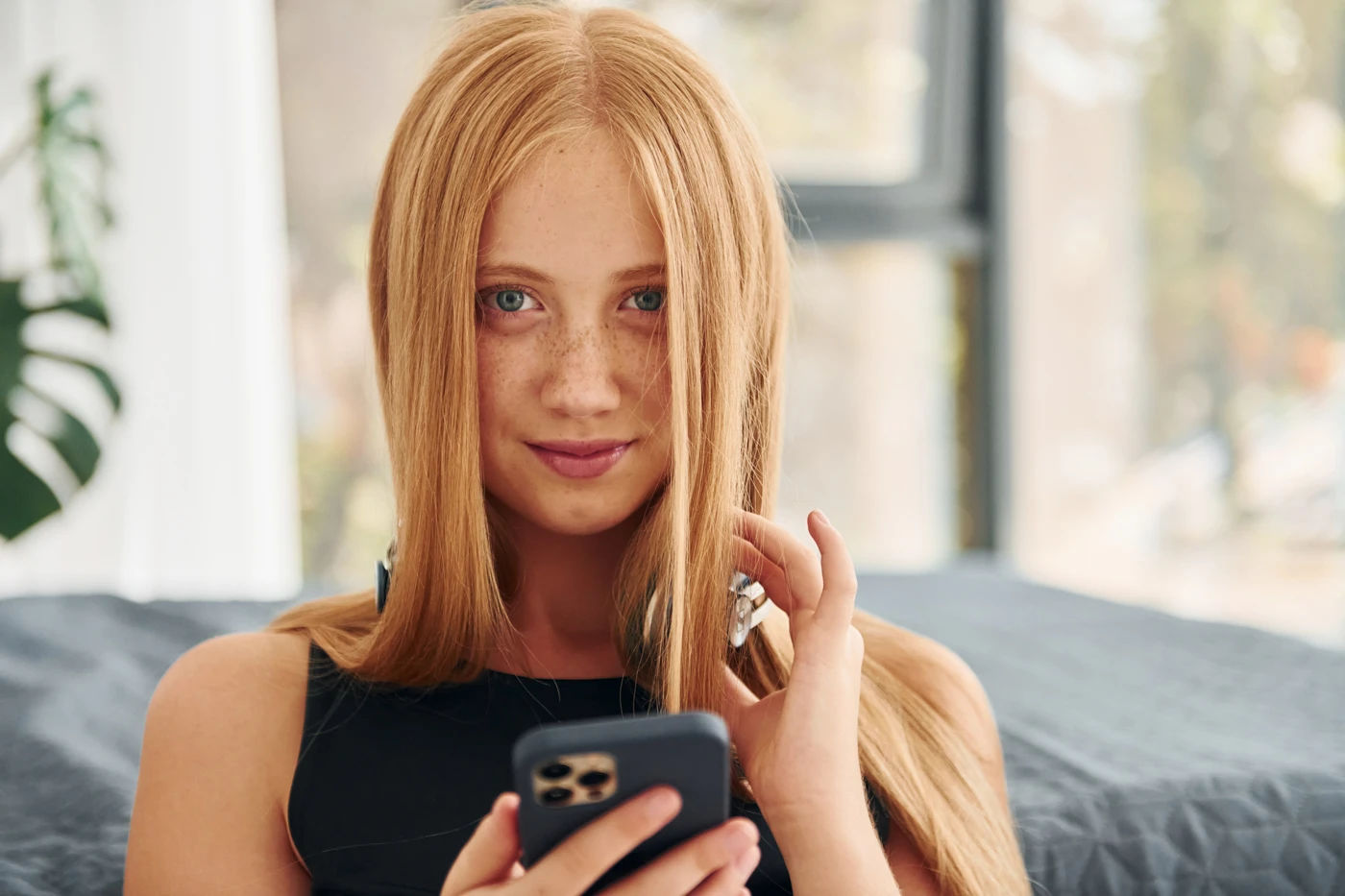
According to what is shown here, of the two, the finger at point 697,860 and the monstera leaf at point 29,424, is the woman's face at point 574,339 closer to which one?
the finger at point 697,860

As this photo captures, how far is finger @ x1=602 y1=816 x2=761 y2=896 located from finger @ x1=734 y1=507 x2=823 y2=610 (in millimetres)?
237

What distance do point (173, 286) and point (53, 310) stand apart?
3.08 ft

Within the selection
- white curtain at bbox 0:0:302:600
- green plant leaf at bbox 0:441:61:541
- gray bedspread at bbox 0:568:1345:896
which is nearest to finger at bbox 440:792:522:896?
gray bedspread at bbox 0:568:1345:896

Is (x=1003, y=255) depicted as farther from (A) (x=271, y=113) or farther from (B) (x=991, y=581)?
(A) (x=271, y=113)

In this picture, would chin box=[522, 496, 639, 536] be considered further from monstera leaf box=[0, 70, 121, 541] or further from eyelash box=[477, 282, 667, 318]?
monstera leaf box=[0, 70, 121, 541]

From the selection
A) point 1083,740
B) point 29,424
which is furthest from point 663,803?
point 29,424

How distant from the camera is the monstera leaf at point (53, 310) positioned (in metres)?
1.91

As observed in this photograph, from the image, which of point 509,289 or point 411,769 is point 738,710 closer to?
point 411,769

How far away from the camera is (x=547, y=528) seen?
94 cm

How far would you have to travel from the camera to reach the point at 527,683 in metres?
0.92

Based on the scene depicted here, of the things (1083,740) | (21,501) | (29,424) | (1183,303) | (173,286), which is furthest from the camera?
(1183,303)

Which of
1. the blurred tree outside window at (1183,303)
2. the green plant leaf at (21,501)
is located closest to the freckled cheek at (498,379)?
the green plant leaf at (21,501)

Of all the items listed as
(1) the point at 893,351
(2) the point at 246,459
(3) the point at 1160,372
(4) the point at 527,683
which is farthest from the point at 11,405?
(3) the point at 1160,372

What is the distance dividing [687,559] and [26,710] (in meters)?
0.77
